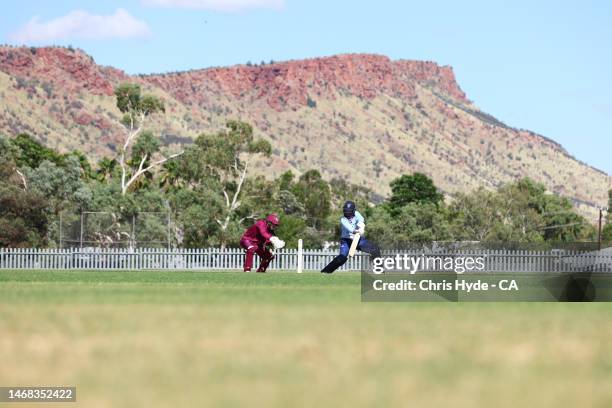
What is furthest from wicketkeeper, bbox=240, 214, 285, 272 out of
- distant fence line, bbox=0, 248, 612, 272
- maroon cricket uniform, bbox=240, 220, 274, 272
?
distant fence line, bbox=0, 248, 612, 272

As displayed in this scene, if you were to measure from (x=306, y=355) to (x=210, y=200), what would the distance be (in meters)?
63.9

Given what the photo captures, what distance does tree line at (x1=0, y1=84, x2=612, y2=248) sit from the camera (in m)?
64.8

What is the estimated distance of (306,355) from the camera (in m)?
8.20

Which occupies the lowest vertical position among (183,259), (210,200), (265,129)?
(183,259)

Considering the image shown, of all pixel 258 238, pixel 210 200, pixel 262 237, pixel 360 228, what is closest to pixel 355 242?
pixel 360 228

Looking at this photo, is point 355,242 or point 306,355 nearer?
point 306,355

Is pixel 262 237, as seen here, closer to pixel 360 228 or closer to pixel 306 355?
pixel 360 228

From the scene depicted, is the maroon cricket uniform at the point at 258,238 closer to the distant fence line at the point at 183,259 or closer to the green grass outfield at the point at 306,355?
the green grass outfield at the point at 306,355

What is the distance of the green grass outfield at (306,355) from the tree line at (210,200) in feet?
141

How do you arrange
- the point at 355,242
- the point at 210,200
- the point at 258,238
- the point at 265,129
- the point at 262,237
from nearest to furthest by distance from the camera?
the point at 355,242, the point at 262,237, the point at 258,238, the point at 210,200, the point at 265,129

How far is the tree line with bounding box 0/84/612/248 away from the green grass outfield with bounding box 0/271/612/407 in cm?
4313

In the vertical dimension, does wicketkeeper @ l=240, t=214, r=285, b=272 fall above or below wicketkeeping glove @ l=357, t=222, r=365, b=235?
below

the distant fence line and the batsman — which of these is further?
the distant fence line

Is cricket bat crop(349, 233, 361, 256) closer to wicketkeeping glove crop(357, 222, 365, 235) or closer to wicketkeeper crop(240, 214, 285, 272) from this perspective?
wicketkeeping glove crop(357, 222, 365, 235)
